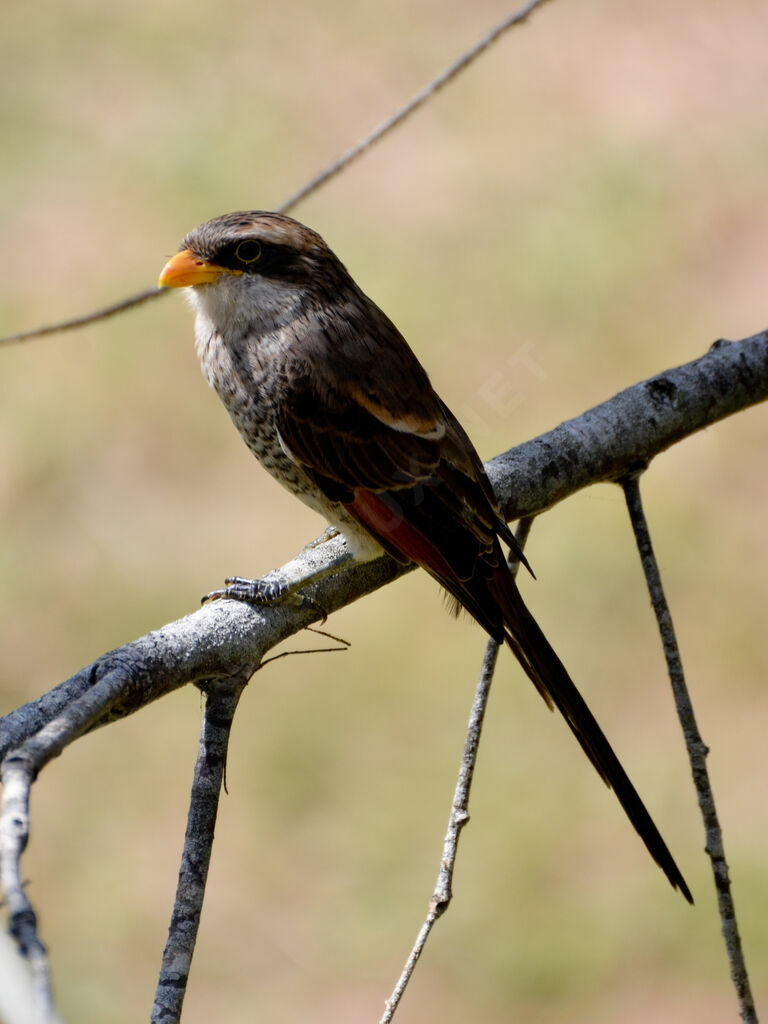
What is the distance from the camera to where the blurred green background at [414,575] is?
518cm

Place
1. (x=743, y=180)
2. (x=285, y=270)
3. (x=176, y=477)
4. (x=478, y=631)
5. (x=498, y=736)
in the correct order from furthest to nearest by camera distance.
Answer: (x=743, y=180) < (x=176, y=477) < (x=478, y=631) < (x=498, y=736) < (x=285, y=270)

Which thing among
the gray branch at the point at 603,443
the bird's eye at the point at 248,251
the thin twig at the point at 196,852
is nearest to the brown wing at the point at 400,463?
the gray branch at the point at 603,443

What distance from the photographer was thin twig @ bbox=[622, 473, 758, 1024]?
8.12 feet

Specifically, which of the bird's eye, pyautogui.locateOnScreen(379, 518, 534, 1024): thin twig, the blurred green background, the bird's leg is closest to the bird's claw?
the bird's leg

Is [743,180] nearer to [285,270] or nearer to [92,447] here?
[92,447]

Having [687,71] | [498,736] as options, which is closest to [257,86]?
[687,71]

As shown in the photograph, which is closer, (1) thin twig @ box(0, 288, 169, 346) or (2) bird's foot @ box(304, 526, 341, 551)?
(1) thin twig @ box(0, 288, 169, 346)

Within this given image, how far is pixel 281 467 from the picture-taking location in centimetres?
332

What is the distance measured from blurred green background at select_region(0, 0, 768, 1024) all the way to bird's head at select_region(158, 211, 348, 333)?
2.92 m

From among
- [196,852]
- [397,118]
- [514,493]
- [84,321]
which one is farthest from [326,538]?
[196,852]

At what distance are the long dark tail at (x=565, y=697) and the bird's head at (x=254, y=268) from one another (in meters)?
0.92

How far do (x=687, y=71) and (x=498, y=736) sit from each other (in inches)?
231

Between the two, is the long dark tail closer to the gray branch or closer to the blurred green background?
the gray branch

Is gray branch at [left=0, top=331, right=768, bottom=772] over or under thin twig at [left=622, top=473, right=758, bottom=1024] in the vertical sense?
over
